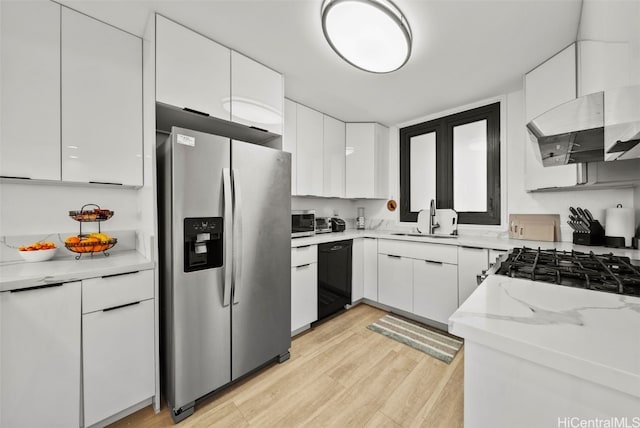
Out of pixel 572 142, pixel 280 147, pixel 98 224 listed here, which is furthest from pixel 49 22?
pixel 572 142

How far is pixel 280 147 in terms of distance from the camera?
2.07 metres

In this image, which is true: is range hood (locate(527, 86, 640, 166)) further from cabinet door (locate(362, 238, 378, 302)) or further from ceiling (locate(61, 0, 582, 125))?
cabinet door (locate(362, 238, 378, 302))

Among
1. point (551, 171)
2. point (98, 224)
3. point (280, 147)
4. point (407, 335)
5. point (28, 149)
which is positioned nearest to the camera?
point (28, 149)

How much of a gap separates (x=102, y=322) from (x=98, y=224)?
0.81 m

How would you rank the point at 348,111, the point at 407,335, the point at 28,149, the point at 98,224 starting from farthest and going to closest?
1. the point at 348,111
2. the point at 407,335
3. the point at 98,224
4. the point at 28,149

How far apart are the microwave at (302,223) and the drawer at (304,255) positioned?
280 mm

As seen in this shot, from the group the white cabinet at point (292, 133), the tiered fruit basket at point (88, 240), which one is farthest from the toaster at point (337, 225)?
the tiered fruit basket at point (88, 240)

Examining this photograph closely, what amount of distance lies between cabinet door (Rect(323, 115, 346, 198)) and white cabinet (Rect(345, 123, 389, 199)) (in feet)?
0.31

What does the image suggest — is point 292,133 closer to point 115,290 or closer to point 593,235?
point 115,290

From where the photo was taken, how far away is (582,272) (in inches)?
38.0

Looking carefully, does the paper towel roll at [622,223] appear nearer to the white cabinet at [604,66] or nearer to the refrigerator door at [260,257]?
the white cabinet at [604,66]

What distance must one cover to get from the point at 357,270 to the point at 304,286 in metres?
0.83

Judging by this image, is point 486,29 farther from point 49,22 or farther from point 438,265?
point 49,22

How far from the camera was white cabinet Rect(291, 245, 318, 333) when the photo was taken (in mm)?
2145
